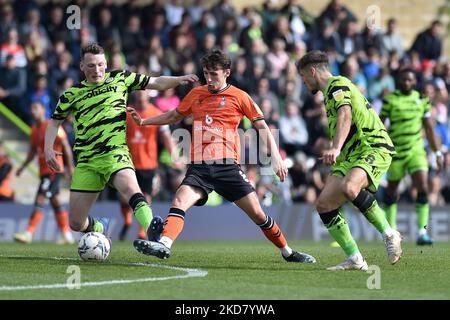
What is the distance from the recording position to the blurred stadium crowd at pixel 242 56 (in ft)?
67.0

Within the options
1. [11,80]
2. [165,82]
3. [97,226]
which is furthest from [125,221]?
[165,82]

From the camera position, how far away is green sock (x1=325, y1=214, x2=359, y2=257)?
11133mm

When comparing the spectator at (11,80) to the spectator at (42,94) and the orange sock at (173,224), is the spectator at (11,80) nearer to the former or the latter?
the spectator at (42,94)

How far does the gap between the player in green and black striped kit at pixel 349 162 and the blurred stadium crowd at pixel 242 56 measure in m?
8.24

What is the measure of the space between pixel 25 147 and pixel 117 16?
3.62 meters

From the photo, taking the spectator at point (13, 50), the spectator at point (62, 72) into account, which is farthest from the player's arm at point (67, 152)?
the spectator at point (13, 50)

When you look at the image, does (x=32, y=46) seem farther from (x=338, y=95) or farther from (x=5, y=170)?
(x=338, y=95)

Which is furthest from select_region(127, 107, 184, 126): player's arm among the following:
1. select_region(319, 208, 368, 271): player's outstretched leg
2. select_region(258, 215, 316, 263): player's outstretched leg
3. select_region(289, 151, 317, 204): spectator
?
select_region(289, 151, 317, 204): spectator

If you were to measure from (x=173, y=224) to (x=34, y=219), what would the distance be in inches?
291

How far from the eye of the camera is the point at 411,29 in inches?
1109

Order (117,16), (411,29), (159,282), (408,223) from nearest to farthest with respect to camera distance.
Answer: (159,282) → (408,223) → (117,16) → (411,29)
